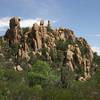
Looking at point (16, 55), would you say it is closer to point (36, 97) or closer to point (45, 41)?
point (45, 41)

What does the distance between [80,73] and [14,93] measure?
89607 millimetres

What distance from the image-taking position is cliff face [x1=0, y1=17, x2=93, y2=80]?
5906 inches

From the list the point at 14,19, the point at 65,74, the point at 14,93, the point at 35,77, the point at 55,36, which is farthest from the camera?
the point at 55,36

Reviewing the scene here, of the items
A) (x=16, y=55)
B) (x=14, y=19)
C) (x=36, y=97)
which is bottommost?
(x=36, y=97)

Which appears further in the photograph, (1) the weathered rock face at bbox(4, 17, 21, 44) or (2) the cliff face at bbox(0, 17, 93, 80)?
(1) the weathered rock face at bbox(4, 17, 21, 44)

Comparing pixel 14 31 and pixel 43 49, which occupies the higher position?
pixel 14 31

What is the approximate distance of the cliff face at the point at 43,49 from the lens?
150m

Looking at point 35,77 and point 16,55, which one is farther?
point 16,55

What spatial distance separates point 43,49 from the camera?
15688 centimetres

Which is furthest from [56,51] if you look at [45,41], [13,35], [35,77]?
[35,77]

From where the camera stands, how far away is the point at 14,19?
519ft

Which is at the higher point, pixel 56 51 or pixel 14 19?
pixel 14 19

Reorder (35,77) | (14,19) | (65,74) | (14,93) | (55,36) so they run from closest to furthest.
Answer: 1. (14,93)
2. (35,77)
3. (65,74)
4. (14,19)
5. (55,36)

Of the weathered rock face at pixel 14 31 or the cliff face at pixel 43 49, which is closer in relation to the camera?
the cliff face at pixel 43 49
